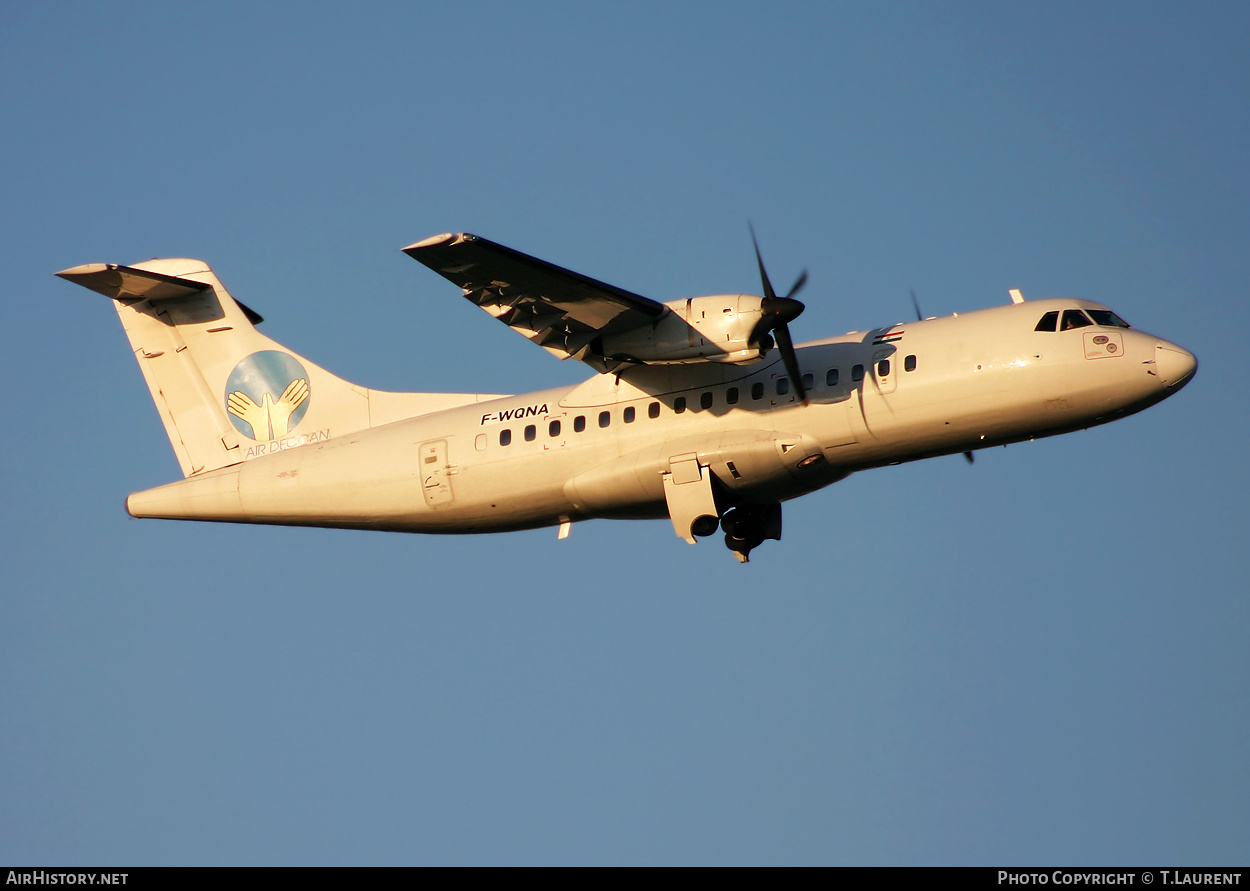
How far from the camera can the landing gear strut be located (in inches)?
813

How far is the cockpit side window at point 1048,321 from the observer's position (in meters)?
18.1

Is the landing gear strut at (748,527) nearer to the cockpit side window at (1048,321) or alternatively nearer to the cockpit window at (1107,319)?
the cockpit side window at (1048,321)

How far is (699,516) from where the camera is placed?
18844 millimetres

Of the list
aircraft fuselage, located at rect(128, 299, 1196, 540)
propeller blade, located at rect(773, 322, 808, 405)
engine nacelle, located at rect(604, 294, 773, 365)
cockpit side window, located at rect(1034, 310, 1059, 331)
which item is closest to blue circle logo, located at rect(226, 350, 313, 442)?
aircraft fuselage, located at rect(128, 299, 1196, 540)

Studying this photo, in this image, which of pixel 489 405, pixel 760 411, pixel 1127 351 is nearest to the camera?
pixel 1127 351

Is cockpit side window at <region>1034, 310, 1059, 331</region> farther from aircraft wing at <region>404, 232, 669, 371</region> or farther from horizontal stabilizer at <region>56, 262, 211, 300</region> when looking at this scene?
horizontal stabilizer at <region>56, 262, 211, 300</region>

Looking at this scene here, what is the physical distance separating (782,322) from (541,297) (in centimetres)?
328

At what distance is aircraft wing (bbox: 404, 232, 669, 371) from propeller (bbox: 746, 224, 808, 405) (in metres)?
1.39
